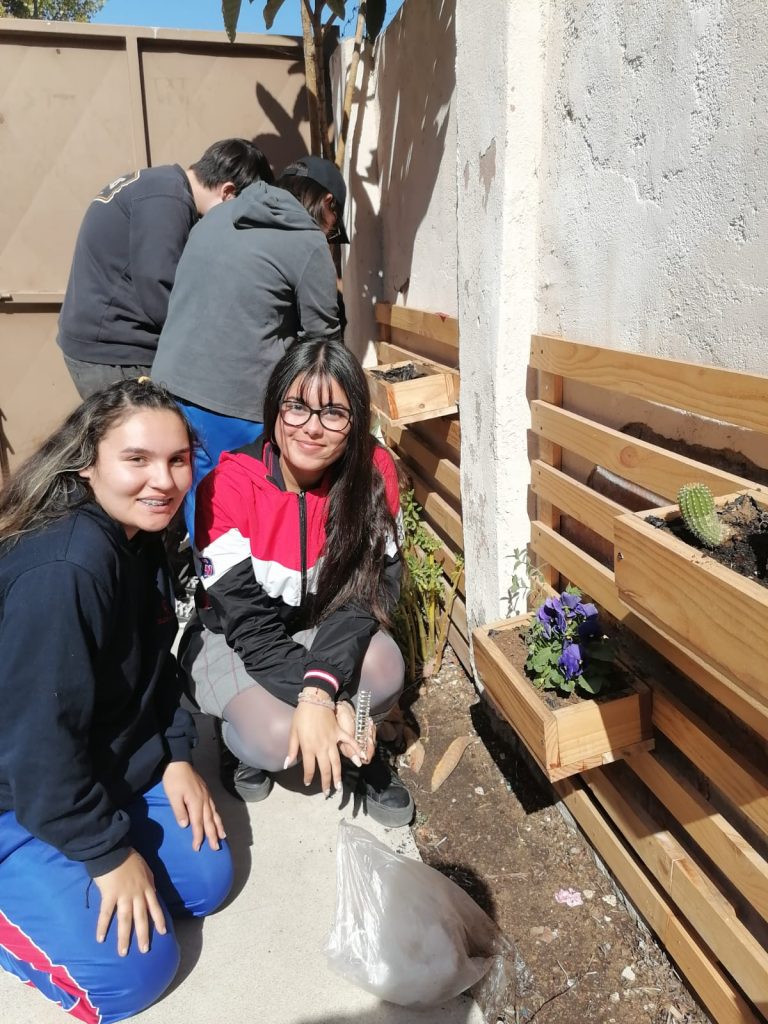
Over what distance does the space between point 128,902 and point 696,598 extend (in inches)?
55.1

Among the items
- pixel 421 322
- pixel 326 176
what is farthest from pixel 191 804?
pixel 326 176

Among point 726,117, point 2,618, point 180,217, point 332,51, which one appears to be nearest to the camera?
point 726,117

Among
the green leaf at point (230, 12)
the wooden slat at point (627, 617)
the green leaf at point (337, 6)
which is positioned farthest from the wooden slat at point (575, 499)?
the green leaf at point (230, 12)

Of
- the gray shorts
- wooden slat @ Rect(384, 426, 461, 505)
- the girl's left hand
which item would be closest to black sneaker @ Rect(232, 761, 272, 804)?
the gray shorts

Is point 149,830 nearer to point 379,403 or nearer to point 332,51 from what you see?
point 379,403

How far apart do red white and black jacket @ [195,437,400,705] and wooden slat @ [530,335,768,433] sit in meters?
0.82

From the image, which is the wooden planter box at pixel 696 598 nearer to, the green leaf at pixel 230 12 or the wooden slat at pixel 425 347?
the wooden slat at pixel 425 347

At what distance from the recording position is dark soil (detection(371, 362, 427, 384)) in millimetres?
3047

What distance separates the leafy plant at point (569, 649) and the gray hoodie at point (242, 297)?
138 cm

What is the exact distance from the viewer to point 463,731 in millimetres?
2686

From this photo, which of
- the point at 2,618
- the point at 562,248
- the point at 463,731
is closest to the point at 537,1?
the point at 562,248

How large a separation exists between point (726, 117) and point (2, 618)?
1.76 metres

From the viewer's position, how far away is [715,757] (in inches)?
57.9

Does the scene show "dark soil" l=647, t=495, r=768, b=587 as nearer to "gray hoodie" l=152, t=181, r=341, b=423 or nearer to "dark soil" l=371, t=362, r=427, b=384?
"gray hoodie" l=152, t=181, r=341, b=423
